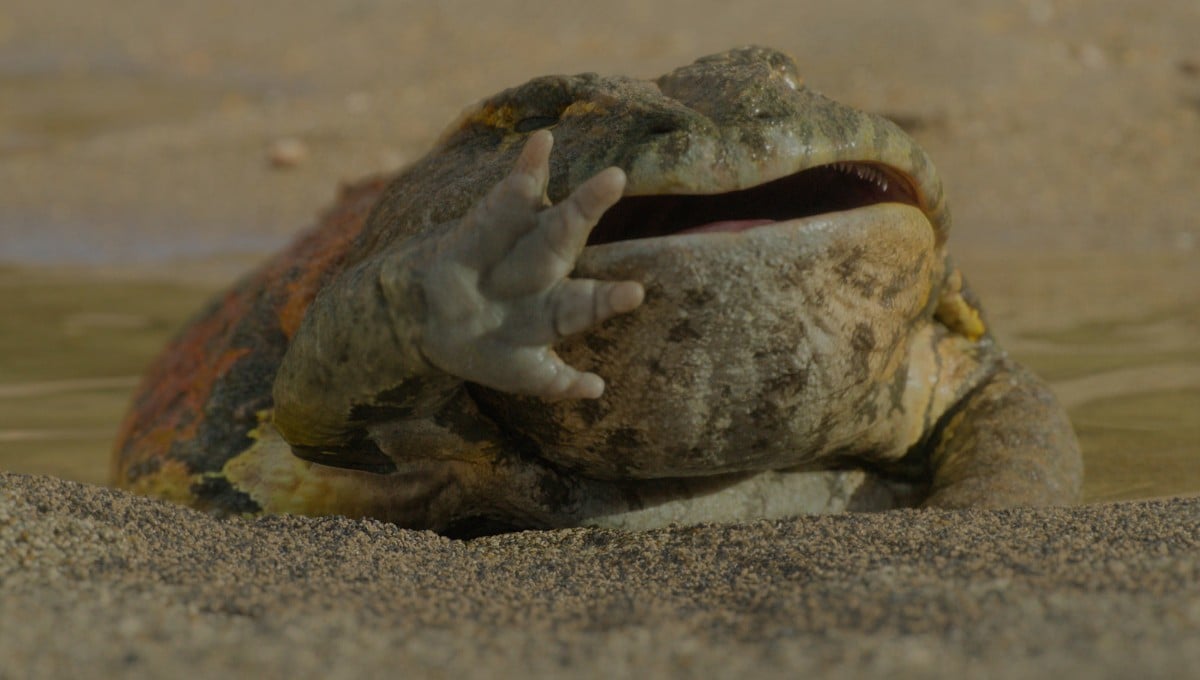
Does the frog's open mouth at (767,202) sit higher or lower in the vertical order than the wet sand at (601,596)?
higher

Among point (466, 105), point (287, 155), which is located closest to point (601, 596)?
point (466, 105)

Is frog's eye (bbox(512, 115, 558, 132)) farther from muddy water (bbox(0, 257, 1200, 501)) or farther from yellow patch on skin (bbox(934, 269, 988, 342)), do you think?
muddy water (bbox(0, 257, 1200, 501))

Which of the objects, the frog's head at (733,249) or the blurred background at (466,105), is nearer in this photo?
the frog's head at (733,249)

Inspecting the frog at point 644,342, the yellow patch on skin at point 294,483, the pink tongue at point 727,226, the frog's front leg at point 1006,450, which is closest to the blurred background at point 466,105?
the frog's front leg at point 1006,450

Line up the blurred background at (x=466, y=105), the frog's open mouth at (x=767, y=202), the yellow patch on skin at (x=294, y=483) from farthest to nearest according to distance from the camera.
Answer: the blurred background at (x=466, y=105), the yellow patch on skin at (x=294, y=483), the frog's open mouth at (x=767, y=202)

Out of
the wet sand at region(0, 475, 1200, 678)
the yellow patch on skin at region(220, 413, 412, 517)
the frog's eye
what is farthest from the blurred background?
the frog's eye

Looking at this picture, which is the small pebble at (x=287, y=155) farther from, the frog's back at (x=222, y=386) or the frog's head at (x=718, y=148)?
the frog's head at (x=718, y=148)

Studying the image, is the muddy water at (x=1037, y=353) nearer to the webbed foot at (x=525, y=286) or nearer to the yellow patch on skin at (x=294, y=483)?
the yellow patch on skin at (x=294, y=483)

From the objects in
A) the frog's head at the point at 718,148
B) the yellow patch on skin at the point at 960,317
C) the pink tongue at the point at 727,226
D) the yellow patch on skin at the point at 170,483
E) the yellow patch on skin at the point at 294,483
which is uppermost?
the frog's head at the point at 718,148

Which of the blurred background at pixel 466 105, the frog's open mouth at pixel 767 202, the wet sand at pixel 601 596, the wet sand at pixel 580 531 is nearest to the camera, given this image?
the wet sand at pixel 601 596
